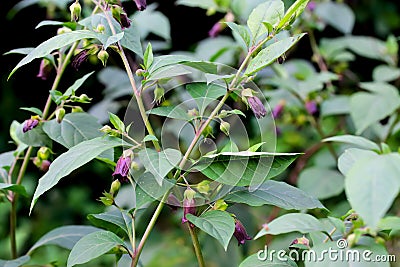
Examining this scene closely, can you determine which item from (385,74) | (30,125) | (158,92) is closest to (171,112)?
(158,92)

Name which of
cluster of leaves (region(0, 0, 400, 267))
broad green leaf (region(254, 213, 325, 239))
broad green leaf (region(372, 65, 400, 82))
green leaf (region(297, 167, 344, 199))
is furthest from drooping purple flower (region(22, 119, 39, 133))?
broad green leaf (region(372, 65, 400, 82))

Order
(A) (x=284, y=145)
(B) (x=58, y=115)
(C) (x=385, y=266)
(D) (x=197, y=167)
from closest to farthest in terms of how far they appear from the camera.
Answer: (C) (x=385, y=266) → (D) (x=197, y=167) → (B) (x=58, y=115) → (A) (x=284, y=145)

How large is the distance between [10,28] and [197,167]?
2.07m

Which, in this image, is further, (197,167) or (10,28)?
(10,28)

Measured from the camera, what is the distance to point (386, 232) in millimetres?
718

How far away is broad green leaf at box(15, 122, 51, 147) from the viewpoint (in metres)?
0.88

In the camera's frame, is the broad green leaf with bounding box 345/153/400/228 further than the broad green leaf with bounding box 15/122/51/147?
No

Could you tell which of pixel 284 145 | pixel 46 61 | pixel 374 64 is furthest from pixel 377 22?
pixel 46 61

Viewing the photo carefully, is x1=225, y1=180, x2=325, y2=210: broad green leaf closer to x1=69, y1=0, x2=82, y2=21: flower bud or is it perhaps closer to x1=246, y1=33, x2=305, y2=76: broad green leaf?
x1=246, y1=33, x2=305, y2=76: broad green leaf

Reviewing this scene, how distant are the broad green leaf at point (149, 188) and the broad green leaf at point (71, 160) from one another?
55mm

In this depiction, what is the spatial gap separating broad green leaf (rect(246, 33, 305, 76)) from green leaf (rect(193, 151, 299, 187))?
0.10 meters

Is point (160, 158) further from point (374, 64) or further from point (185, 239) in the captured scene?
point (374, 64)

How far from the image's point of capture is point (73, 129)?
87 centimetres

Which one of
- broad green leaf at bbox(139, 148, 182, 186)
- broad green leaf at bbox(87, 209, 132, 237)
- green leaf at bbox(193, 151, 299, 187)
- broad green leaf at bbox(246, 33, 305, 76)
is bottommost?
broad green leaf at bbox(87, 209, 132, 237)
